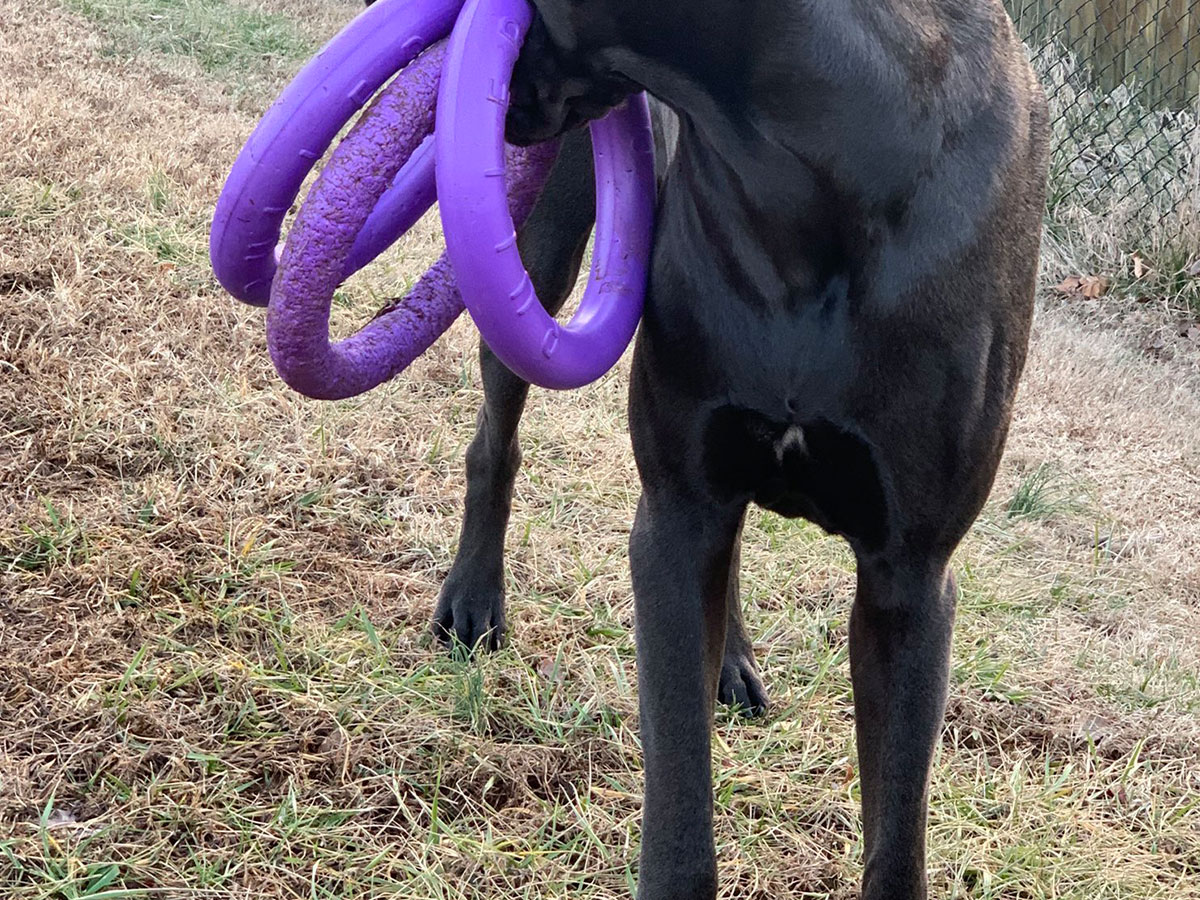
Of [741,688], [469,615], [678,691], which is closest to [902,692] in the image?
[678,691]

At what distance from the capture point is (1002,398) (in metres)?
1.94

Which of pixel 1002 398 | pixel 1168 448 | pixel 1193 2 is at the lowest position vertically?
pixel 1168 448

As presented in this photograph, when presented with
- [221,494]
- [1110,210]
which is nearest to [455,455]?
[221,494]

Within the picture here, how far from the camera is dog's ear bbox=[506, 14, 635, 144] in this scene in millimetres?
1849

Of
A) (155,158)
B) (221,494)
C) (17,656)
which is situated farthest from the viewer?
(155,158)

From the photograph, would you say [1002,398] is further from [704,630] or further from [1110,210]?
[1110,210]

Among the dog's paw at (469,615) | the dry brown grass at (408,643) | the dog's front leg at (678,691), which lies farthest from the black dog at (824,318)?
the dog's paw at (469,615)

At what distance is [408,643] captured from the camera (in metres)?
3.01

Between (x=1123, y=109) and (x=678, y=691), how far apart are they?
5433mm

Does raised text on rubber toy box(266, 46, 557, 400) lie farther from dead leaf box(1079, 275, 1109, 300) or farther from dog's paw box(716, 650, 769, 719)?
dead leaf box(1079, 275, 1109, 300)

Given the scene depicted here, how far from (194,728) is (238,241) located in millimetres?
1021

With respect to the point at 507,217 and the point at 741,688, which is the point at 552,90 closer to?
the point at 507,217

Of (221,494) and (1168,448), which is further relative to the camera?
(1168,448)

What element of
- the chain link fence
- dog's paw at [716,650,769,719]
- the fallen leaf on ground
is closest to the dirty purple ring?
dog's paw at [716,650,769,719]
